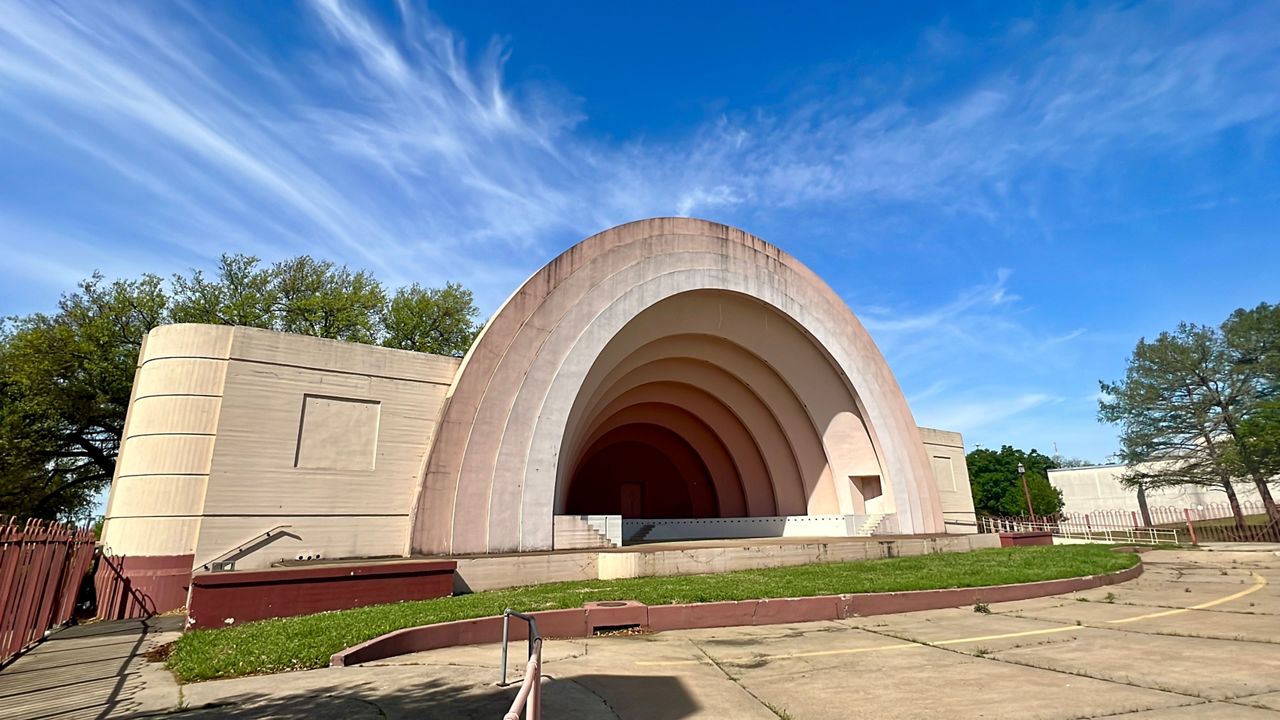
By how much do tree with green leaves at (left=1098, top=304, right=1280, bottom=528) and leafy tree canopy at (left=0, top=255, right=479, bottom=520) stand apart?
43.9 m

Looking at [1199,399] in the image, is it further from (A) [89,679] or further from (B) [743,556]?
(A) [89,679]

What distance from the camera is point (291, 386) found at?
1549cm

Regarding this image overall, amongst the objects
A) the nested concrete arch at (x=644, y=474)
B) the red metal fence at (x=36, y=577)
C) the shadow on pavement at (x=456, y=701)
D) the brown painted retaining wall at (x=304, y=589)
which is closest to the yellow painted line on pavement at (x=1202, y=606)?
the shadow on pavement at (x=456, y=701)

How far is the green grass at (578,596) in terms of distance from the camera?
7355 mm

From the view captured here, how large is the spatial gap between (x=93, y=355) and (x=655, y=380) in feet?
70.7

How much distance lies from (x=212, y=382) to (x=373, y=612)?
839cm

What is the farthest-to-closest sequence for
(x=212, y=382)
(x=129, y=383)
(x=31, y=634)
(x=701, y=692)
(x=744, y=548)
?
(x=129, y=383) < (x=744, y=548) < (x=212, y=382) < (x=31, y=634) < (x=701, y=692)

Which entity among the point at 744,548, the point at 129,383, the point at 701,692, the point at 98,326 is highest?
the point at 98,326

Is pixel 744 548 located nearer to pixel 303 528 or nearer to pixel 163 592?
pixel 303 528

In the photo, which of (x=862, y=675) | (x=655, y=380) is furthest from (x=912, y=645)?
(x=655, y=380)

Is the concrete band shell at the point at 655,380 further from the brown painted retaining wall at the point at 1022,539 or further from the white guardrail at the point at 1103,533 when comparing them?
the white guardrail at the point at 1103,533

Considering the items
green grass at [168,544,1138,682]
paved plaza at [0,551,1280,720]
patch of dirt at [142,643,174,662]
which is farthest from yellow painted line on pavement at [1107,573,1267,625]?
patch of dirt at [142,643,174,662]

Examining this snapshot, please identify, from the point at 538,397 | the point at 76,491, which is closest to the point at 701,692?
the point at 538,397

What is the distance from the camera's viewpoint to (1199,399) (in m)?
32.3
